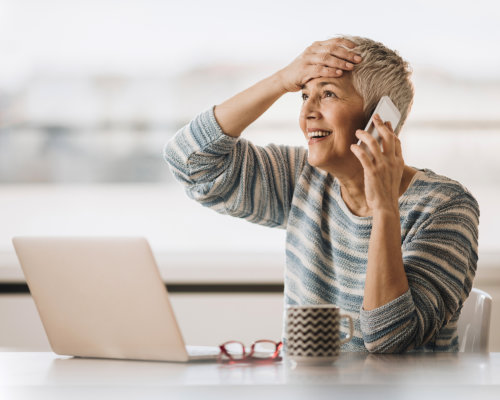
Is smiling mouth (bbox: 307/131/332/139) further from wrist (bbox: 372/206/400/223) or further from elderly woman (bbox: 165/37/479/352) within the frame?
wrist (bbox: 372/206/400/223)

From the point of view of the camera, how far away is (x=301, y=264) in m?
1.85

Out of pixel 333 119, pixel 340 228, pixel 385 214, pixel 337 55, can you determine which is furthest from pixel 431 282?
pixel 337 55

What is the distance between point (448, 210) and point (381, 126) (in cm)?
25

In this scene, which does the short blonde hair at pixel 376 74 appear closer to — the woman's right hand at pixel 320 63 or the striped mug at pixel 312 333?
the woman's right hand at pixel 320 63

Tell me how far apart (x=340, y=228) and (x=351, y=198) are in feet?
0.35

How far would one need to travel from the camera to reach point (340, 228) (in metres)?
1.80

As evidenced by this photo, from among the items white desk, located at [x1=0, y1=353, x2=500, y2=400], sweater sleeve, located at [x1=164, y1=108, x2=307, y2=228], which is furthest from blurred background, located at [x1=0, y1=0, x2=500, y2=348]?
white desk, located at [x1=0, y1=353, x2=500, y2=400]

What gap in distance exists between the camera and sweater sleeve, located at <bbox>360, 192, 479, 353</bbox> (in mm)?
1388

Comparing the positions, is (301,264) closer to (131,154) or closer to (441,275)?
(441,275)

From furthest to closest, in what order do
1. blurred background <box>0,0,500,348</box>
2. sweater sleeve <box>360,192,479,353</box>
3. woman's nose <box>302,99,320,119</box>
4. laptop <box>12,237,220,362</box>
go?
1. blurred background <box>0,0,500,348</box>
2. woman's nose <box>302,99,320,119</box>
3. sweater sleeve <box>360,192,479,353</box>
4. laptop <box>12,237,220,362</box>

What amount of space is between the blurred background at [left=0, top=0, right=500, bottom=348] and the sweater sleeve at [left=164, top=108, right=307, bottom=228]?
82 cm

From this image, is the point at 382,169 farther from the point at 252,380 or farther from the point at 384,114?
the point at 252,380

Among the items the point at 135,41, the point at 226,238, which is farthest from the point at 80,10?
the point at 226,238

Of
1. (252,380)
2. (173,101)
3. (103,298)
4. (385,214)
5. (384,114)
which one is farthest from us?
(173,101)
